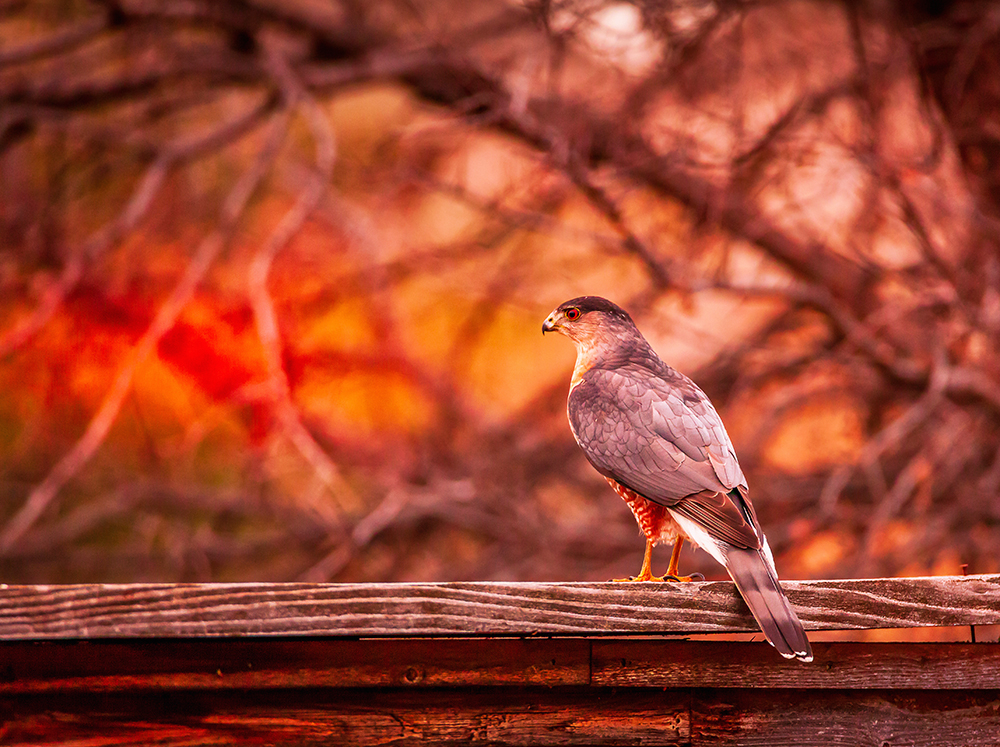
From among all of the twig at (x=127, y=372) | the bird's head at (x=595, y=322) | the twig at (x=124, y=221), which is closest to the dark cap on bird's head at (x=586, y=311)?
the bird's head at (x=595, y=322)

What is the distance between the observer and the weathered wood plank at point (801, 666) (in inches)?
62.3

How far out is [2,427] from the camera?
18.0 ft

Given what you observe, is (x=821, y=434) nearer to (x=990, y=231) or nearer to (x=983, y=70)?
(x=990, y=231)

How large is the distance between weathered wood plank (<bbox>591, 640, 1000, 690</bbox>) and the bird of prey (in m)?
0.15

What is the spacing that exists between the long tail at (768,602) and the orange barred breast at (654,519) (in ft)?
0.84

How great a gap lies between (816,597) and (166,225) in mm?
4155

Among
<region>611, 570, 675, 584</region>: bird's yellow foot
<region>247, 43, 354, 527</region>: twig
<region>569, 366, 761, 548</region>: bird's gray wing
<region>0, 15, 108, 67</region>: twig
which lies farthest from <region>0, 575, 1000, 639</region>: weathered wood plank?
<region>0, 15, 108, 67</region>: twig

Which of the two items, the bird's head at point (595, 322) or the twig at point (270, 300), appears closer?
the bird's head at point (595, 322)

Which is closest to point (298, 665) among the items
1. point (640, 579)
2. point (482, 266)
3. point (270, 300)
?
point (640, 579)

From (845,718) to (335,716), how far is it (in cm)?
85

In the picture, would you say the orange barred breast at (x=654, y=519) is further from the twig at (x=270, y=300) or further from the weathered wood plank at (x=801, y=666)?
the twig at (x=270, y=300)

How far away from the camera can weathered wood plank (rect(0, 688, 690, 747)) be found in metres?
1.62

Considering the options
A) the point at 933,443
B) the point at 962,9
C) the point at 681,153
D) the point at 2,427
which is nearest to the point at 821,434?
the point at 933,443

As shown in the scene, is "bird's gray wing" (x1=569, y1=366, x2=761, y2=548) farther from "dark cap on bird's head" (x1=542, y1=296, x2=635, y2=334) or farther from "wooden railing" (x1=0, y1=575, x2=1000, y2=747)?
"dark cap on bird's head" (x1=542, y1=296, x2=635, y2=334)
